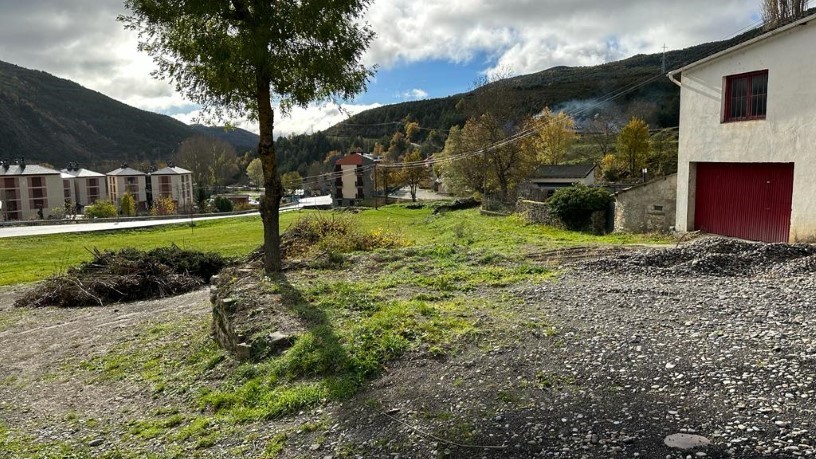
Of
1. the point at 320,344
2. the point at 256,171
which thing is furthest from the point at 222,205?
the point at 320,344

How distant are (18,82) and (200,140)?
94782mm

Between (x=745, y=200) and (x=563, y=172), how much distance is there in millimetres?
38657

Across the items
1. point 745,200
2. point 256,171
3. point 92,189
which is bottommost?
point 745,200

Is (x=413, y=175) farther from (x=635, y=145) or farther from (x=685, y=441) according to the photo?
(x=685, y=441)

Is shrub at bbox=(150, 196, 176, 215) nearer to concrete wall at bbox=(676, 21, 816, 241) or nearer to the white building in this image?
the white building

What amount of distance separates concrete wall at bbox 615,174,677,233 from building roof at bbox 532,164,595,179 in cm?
3217

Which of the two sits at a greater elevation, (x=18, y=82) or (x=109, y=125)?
(x=18, y=82)

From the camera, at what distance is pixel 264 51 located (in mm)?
10555

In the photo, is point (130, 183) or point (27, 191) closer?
point (27, 191)

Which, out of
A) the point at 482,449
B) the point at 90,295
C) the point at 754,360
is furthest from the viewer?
the point at 90,295

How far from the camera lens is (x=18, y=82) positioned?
17162cm

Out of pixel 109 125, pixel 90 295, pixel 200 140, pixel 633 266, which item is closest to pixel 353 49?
pixel 633 266

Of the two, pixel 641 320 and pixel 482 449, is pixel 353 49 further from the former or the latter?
pixel 482 449

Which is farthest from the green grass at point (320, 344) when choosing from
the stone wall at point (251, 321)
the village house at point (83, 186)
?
the village house at point (83, 186)
